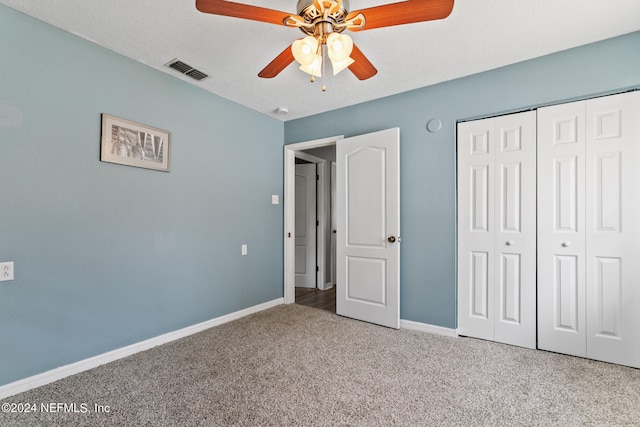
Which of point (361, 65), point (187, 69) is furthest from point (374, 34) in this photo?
point (187, 69)

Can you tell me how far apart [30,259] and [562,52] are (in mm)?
4163

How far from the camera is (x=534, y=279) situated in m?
2.48

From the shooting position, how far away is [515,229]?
2.55 metres

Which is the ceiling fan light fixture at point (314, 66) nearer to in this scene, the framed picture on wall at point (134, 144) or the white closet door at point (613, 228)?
the framed picture on wall at point (134, 144)

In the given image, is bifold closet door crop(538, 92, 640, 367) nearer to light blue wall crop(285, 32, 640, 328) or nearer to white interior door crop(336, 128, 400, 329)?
light blue wall crop(285, 32, 640, 328)

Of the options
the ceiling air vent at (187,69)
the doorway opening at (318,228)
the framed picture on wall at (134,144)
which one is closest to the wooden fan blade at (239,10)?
the ceiling air vent at (187,69)

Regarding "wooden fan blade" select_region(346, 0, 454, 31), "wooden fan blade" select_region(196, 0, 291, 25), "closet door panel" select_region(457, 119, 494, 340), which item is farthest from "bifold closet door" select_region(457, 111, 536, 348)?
"wooden fan blade" select_region(196, 0, 291, 25)

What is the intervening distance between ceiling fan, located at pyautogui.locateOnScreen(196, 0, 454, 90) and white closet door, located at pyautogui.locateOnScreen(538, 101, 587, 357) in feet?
5.52

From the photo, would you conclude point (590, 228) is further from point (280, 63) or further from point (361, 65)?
point (280, 63)

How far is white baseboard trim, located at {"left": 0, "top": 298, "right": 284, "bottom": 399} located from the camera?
6.04ft

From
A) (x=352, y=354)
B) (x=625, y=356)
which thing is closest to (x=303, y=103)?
(x=352, y=354)

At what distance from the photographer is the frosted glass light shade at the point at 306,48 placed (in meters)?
1.56

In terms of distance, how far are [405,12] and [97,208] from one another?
243 centimetres

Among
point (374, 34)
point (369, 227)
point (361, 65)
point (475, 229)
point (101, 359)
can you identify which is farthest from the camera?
point (369, 227)
